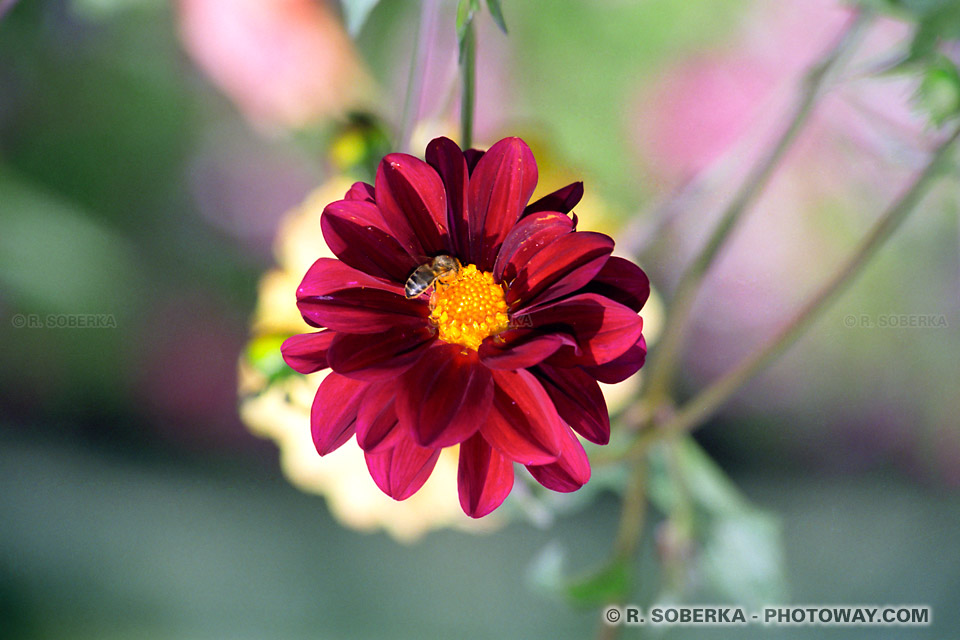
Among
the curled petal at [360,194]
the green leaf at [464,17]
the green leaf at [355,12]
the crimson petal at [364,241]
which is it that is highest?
the green leaf at [355,12]

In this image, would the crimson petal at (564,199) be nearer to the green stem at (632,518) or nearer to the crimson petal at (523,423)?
the crimson petal at (523,423)

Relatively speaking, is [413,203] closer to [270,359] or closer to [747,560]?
[270,359]

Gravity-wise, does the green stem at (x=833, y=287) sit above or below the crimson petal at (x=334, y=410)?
above

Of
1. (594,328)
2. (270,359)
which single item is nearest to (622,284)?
(594,328)

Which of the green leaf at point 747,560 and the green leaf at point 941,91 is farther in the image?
the green leaf at point 747,560

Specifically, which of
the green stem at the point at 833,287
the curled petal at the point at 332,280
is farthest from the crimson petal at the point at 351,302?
the green stem at the point at 833,287
